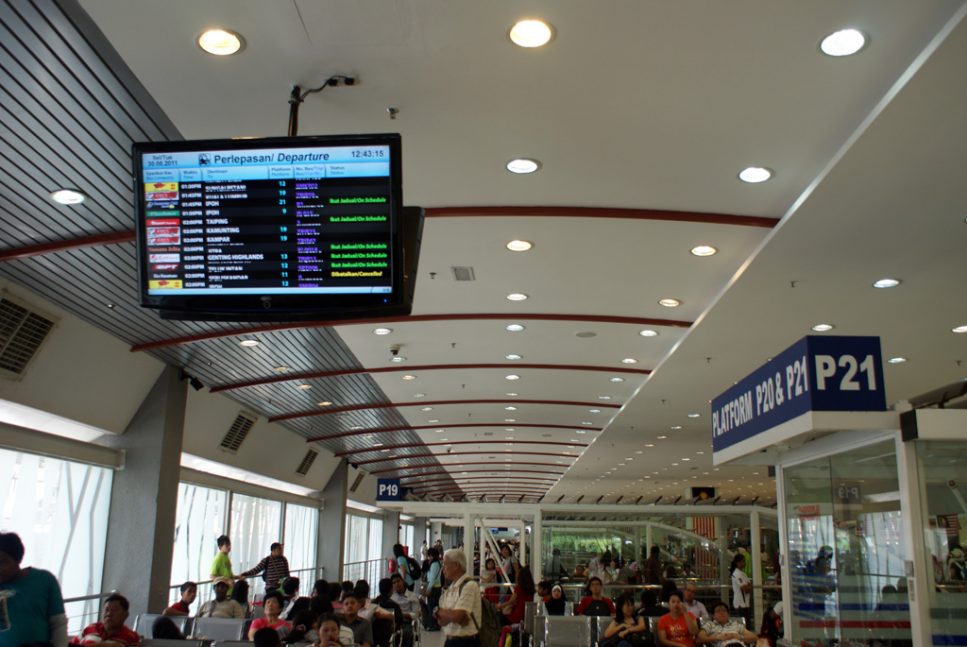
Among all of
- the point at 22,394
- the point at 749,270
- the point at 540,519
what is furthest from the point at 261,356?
the point at 540,519

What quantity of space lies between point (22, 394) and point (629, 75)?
714cm

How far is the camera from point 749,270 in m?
7.25

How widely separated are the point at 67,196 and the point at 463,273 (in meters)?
3.53

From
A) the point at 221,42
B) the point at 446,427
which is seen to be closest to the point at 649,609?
the point at 221,42

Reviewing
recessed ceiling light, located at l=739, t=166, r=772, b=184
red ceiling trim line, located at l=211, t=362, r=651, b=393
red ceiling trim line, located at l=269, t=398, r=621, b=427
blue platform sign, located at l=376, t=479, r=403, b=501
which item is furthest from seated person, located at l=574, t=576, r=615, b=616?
blue platform sign, located at l=376, t=479, r=403, b=501

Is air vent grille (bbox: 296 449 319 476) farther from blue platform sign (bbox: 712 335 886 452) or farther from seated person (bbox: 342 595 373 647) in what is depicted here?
blue platform sign (bbox: 712 335 886 452)

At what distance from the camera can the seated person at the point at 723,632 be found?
9.10 metres

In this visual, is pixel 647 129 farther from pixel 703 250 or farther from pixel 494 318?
pixel 494 318

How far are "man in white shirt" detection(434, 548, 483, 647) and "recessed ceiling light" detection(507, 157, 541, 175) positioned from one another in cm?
334

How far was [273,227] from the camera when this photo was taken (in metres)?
4.10

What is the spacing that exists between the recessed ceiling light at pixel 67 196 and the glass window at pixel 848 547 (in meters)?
6.05

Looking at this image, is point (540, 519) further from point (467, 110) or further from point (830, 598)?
point (467, 110)

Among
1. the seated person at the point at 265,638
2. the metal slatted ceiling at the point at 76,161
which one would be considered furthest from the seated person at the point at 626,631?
the seated person at the point at 265,638

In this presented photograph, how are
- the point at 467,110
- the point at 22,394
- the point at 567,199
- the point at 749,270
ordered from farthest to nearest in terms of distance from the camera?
1. the point at 22,394
2. the point at 749,270
3. the point at 567,199
4. the point at 467,110
